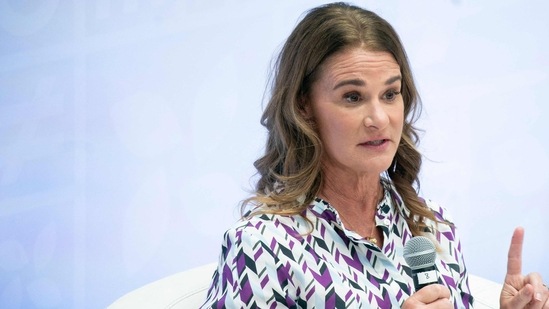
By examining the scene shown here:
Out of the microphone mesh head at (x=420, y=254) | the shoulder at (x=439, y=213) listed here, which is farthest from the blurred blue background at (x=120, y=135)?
the microphone mesh head at (x=420, y=254)

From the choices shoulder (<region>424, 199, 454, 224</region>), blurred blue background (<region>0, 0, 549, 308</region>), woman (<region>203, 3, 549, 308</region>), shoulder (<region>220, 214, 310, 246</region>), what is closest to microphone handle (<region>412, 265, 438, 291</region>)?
woman (<region>203, 3, 549, 308</region>)

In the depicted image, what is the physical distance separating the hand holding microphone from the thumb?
0.41 meters

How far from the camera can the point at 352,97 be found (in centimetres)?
198

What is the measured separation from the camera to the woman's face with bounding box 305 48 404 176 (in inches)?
76.7

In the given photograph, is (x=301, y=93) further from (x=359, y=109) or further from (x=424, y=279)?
(x=424, y=279)

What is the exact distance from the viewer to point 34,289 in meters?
2.90

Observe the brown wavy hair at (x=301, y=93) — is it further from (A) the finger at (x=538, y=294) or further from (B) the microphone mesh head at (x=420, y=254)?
(A) the finger at (x=538, y=294)

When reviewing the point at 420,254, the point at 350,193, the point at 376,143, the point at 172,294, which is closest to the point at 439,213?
the point at 350,193

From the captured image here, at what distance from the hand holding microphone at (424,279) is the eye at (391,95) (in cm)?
45

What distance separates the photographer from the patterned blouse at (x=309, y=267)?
1.82 m

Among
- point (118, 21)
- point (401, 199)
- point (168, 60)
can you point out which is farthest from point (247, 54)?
point (401, 199)

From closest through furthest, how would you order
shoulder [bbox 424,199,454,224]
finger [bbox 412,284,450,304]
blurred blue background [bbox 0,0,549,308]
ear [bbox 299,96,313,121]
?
finger [bbox 412,284,450,304], ear [bbox 299,96,313,121], shoulder [bbox 424,199,454,224], blurred blue background [bbox 0,0,549,308]

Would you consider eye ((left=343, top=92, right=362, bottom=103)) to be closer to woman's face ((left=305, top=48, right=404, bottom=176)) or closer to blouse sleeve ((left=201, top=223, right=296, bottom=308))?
woman's face ((left=305, top=48, right=404, bottom=176))

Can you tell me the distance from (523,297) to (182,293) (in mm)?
877
